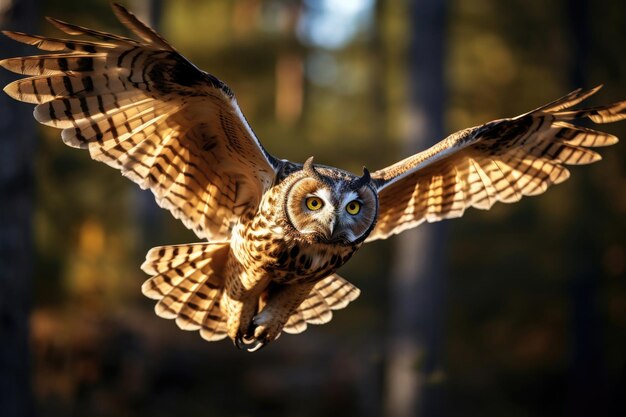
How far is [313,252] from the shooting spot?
359 centimetres

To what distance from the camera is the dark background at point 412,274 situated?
31.0 feet

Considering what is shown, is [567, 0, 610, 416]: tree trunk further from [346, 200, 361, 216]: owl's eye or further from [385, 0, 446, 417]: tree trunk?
[346, 200, 361, 216]: owl's eye

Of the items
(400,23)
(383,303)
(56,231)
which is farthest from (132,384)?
(400,23)

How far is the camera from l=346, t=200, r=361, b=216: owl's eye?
11.6 feet

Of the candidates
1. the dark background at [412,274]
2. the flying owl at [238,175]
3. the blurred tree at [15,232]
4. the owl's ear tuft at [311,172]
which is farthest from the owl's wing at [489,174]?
the dark background at [412,274]

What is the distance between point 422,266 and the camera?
367 inches

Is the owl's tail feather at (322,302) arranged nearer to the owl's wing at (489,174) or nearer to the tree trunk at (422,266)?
the owl's wing at (489,174)

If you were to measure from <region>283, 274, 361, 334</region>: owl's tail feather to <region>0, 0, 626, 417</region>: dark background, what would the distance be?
4114 mm

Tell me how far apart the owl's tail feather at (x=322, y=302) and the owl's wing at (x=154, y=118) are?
0.62 metres

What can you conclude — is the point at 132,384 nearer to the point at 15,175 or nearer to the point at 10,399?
the point at 10,399

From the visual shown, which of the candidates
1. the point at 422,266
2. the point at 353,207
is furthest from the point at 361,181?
the point at 422,266

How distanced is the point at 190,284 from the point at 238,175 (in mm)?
682

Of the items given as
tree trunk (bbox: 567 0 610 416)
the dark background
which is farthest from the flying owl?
tree trunk (bbox: 567 0 610 416)

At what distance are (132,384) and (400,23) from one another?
10072mm
